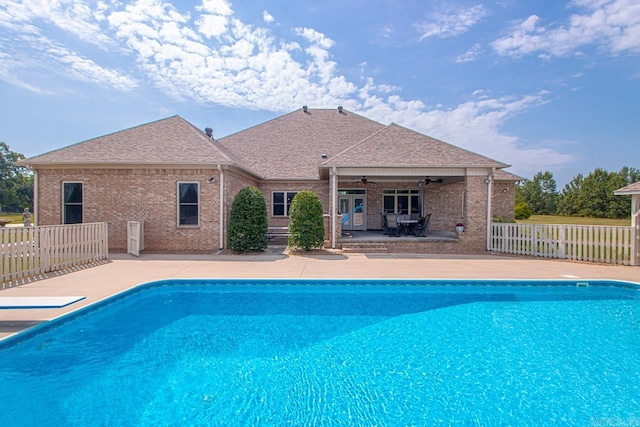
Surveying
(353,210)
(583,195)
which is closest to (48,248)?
(353,210)

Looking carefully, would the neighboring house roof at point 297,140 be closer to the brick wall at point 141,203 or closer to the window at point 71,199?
the brick wall at point 141,203

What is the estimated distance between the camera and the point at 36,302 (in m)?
5.75

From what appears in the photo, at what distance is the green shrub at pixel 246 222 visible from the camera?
1234cm

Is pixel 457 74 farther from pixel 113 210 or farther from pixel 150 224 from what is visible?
pixel 113 210

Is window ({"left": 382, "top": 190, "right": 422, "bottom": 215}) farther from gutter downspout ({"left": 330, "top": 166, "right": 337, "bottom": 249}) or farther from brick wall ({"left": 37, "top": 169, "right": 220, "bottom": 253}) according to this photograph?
brick wall ({"left": 37, "top": 169, "right": 220, "bottom": 253})

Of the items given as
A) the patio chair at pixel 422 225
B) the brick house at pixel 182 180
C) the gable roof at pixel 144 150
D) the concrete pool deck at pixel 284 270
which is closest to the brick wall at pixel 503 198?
the patio chair at pixel 422 225

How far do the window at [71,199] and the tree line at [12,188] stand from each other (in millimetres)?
58914

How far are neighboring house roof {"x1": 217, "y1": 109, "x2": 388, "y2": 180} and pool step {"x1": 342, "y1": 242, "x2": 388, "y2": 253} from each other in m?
5.56

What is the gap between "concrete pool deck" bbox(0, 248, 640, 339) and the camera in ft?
23.4

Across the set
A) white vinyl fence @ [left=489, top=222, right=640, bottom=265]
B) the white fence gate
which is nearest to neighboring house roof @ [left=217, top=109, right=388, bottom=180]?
the white fence gate

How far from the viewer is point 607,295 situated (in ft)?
25.2

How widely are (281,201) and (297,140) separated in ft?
17.2

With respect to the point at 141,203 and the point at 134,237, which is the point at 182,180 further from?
the point at 134,237

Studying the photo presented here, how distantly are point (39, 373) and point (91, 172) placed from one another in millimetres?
11128
